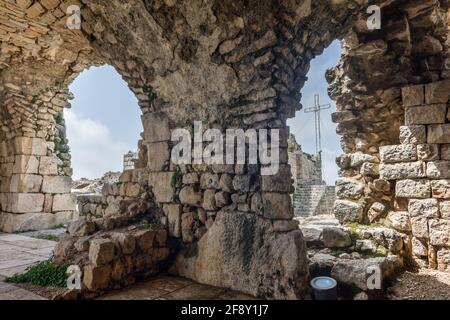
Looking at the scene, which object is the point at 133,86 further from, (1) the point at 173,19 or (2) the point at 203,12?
(2) the point at 203,12

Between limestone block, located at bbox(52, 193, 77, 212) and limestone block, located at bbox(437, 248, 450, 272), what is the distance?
Result: 741 cm

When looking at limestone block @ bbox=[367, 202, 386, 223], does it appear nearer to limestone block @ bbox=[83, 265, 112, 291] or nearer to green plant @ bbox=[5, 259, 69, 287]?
limestone block @ bbox=[83, 265, 112, 291]

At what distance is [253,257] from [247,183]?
0.73 meters

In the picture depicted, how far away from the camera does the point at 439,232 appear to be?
3.84 metres

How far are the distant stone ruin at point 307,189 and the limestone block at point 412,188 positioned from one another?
8.52m

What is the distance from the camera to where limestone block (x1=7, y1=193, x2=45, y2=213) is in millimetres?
6441

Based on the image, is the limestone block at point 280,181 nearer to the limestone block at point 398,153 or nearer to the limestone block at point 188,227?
the limestone block at point 188,227

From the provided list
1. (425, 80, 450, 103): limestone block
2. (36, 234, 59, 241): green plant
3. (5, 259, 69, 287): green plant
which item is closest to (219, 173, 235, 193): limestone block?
(5, 259, 69, 287): green plant

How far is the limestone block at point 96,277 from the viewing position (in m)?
2.81

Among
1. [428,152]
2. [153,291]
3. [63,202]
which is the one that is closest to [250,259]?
[153,291]

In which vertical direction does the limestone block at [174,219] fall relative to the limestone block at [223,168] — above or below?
below

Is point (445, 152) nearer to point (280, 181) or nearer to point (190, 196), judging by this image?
point (280, 181)

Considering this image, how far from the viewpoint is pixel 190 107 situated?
3594mm

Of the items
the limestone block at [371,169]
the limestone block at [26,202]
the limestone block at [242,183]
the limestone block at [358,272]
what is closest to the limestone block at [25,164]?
the limestone block at [26,202]
